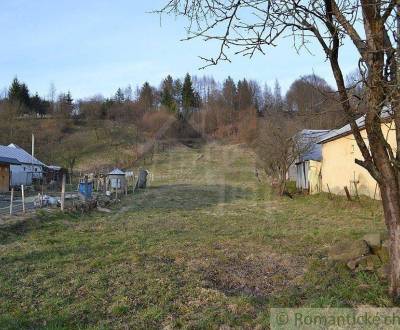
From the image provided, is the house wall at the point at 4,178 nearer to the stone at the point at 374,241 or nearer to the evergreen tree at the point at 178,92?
the stone at the point at 374,241

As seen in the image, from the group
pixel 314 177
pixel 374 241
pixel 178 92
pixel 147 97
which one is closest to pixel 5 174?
pixel 314 177

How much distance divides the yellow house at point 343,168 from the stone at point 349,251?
39.3ft

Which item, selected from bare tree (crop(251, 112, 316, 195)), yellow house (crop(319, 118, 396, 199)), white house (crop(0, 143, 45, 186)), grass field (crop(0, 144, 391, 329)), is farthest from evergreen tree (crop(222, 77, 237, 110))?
grass field (crop(0, 144, 391, 329))

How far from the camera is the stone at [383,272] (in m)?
5.98

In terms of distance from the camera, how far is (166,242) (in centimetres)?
1043

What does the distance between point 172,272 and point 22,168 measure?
3427cm

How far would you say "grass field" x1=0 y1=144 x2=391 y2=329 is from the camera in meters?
5.27

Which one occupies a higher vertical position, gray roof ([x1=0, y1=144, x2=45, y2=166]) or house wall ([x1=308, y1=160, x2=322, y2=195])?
gray roof ([x1=0, y1=144, x2=45, y2=166])

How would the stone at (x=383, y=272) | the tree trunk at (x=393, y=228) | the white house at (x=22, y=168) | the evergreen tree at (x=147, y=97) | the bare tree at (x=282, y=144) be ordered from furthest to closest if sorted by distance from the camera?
1. the evergreen tree at (x=147, y=97)
2. the white house at (x=22, y=168)
3. the bare tree at (x=282, y=144)
4. the stone at (x=383, y=272)
5. the tree trunk at (x=393, y=228)

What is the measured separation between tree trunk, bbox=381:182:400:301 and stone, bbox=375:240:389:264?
1.56m

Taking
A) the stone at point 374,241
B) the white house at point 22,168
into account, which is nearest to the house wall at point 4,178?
the white house at point 22,168

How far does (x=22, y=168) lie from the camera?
38.0m

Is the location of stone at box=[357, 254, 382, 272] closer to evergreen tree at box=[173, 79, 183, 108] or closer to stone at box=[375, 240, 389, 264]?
stone at box=[375, 240, 389, 264]

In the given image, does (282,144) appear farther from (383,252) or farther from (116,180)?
(383,252)
